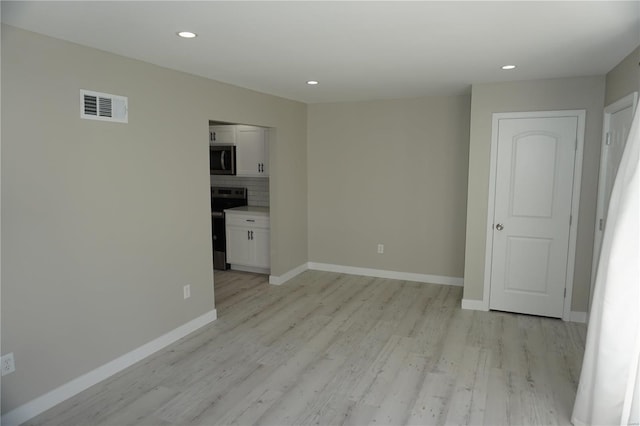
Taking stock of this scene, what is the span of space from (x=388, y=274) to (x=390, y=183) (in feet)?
4.02

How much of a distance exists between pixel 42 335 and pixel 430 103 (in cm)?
450

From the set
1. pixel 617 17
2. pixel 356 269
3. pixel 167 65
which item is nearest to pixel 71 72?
pixel 167 65

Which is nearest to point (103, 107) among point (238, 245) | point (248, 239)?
point (248, 239)

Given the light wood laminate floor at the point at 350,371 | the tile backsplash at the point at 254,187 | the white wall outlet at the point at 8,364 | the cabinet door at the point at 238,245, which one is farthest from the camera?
the tile backsplash at the point at 254,187

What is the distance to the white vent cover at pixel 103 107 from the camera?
2826mm

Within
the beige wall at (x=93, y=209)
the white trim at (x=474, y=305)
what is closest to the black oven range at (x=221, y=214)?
the beige wall at (x=93, y=209)

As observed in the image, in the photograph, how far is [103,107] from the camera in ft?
9.66

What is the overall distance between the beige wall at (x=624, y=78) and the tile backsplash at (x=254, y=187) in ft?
13.7

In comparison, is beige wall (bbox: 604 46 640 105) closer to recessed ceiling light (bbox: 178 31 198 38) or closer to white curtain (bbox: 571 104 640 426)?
white curtain (bbox: 571 104 640 426)

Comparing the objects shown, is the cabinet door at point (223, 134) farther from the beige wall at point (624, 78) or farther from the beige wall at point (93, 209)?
the beige wall at point (624, 78)

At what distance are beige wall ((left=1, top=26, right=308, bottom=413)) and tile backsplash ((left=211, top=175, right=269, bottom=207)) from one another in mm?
2108

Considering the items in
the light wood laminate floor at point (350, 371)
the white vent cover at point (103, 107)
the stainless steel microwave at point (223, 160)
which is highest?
the white vent cover at point (103, 107)

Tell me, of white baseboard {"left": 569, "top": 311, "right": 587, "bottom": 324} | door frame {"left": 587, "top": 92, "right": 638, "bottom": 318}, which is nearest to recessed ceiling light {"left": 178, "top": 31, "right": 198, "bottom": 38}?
door frame {"left": 587, "top": 92, "right": 638, "bottom": 318}

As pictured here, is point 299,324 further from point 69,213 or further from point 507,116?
point 507,116
